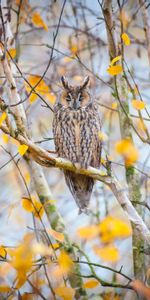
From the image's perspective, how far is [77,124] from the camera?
3.70m

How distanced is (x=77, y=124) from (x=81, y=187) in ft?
1.54

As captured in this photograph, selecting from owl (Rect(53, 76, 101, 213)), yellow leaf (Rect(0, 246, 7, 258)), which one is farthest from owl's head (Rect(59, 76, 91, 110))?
yellow leaf (Rect(0, 246, 7, 258))

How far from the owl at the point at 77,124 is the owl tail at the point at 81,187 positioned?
179 mm

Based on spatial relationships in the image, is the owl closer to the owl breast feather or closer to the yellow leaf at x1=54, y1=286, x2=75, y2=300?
the owl breast feather

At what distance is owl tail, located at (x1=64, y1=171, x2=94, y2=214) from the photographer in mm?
3895

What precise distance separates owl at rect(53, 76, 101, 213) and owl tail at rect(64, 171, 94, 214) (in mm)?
179

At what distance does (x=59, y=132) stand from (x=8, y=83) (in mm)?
785

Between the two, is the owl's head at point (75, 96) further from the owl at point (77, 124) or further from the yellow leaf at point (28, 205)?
the yellow leaf at point (28, 205)

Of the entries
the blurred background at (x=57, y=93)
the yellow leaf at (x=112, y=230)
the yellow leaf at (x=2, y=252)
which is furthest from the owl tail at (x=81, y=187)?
the yellow leaf at (x=2, y=252)

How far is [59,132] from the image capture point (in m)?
3.76

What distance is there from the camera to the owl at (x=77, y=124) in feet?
12.0

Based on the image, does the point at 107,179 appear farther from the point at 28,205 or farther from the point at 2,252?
the point at 2,252

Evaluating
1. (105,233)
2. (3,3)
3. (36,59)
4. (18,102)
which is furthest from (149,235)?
(36,59)

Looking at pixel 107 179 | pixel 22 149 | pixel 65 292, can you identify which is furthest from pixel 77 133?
pixel 65 292
